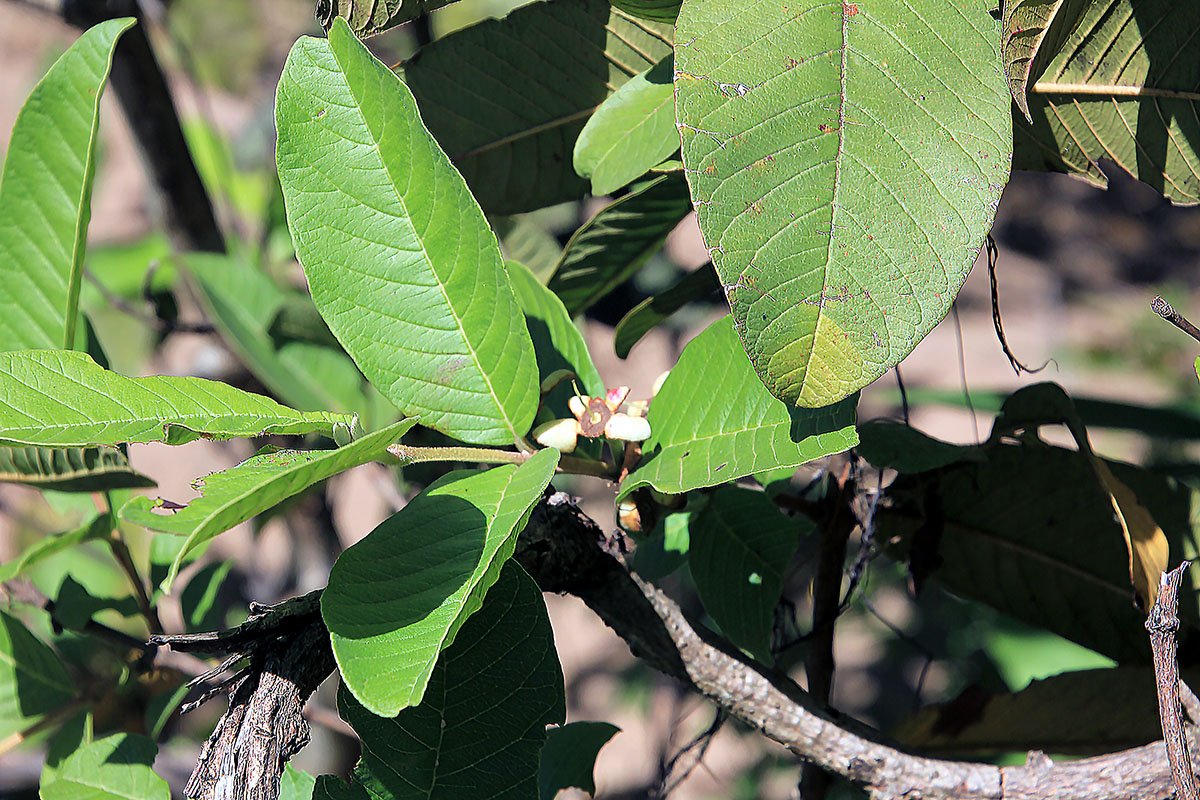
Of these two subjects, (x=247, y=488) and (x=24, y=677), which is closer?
(x=247, y=488)

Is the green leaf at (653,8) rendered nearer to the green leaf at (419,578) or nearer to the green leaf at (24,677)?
the green leaf at (419,578)

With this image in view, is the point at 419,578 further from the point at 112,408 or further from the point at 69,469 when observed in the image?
the point at 69,469

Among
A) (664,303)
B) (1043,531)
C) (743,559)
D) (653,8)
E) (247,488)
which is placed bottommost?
(1043,531)

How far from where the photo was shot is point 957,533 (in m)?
0.88

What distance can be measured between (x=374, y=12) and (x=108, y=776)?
609 millimetres

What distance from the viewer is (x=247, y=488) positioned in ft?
1.31

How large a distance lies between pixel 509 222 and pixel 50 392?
79cm

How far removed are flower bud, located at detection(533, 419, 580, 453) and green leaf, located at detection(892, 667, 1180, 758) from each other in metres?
0.54

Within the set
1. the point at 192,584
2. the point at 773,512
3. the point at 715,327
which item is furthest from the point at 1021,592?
the point at 192,584

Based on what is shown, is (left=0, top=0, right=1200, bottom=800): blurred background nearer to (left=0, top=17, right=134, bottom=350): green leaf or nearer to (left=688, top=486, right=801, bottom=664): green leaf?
(left=688, top=486, right=801, bottom=664): green leaf

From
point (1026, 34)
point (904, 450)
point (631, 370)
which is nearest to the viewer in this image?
point (1026, 34)

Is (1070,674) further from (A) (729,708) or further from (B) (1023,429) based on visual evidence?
(A) (729,708)

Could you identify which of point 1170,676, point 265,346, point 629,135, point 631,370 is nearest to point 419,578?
point 629,135

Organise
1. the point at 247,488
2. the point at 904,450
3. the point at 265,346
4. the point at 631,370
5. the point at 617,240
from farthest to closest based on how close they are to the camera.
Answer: the point at 631,370 < the point at 265,346 < the point at 617,240 < the point at 904,450 < the point at 247,488
